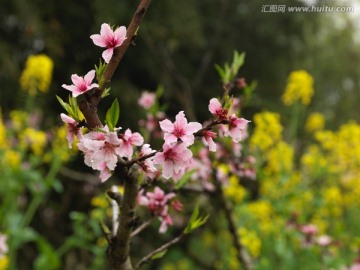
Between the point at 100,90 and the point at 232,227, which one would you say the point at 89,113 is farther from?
the point at 232,227

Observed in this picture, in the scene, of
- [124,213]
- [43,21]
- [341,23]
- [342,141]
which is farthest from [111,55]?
[341,23]

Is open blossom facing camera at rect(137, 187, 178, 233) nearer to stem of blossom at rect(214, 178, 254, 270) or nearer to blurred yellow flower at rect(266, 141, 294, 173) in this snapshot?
stem of blossom at rect(214, 178, 254, 270)

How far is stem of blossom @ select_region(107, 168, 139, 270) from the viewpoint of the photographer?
36.0 inches

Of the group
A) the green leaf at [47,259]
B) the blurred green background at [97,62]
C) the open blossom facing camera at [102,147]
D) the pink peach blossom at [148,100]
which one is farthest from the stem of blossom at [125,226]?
the green leaf at [47,259]

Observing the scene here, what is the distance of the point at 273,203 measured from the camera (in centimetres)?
321

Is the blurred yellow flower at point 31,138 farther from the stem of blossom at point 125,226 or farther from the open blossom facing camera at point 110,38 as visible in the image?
the open blossom facing camera at point 110,38

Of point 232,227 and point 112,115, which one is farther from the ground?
point 232,227

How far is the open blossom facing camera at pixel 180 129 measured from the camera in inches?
32.1

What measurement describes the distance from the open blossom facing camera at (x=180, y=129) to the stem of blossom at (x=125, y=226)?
12 cm

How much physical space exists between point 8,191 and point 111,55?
2.69 metres

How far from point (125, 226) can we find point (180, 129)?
0.27 m

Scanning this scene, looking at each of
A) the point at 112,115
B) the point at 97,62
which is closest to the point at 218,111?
the point at 112,115

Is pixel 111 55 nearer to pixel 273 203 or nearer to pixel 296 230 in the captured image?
pixel 296 230

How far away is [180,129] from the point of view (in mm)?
827
